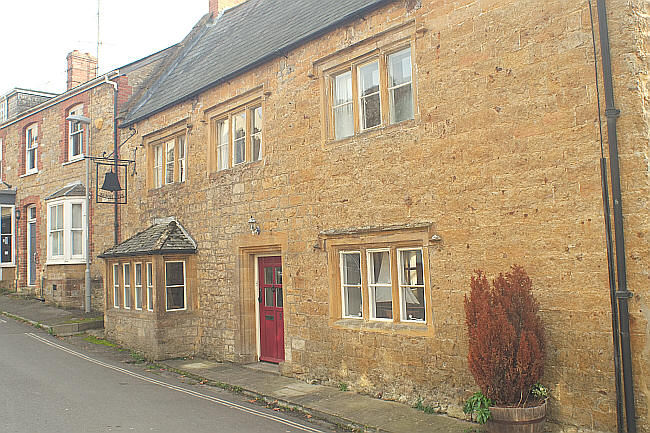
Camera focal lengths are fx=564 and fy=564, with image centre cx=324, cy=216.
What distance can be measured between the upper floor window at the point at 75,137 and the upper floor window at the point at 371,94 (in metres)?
13.0

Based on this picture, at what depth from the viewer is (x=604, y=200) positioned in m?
6.46

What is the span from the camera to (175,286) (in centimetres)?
1354

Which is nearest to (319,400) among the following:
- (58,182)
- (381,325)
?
(381,325)

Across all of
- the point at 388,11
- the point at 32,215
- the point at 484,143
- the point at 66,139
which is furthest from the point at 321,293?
the point at 32,215

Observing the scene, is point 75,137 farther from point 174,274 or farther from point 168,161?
point 174,274

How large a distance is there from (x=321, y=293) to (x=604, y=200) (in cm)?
501

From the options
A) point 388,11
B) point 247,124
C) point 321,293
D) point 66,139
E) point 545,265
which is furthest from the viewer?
point 66,139

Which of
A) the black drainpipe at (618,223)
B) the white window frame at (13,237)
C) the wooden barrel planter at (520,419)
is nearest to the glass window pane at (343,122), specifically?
the black drainpipe at (618,223)

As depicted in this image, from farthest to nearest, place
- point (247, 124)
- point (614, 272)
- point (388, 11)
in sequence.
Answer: point (247, 124)
point (388, 11)
point (614, 272)

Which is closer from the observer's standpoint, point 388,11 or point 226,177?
point 388,11

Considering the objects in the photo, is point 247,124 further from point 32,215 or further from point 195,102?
point 32,215

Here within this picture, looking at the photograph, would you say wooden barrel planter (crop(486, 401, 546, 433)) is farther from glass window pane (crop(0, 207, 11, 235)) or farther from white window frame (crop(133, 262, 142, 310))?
glass window pane (crop(0, 207, 11, 235))

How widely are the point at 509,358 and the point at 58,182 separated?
18.7m

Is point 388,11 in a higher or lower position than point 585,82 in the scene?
higher
